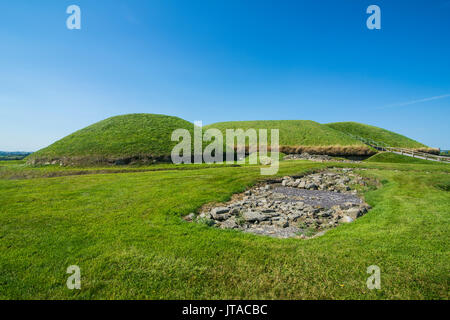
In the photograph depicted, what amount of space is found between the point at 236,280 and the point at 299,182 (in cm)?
1463

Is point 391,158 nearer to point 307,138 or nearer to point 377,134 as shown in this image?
point 307,138

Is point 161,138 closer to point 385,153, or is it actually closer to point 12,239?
point 12,239

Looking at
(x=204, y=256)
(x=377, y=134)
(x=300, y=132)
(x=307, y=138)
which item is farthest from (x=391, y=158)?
(x=204, y=256)

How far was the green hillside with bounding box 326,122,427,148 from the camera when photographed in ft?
205

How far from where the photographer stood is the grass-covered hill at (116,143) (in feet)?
118

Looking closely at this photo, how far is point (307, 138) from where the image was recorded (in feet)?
191

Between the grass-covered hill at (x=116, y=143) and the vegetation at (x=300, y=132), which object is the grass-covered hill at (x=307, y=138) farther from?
the grass-covered hill at (x=116, y=143)

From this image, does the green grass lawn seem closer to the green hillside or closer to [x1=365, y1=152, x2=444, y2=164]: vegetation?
[x1=365, y1=152, x2=444, y2=164]: vegetation

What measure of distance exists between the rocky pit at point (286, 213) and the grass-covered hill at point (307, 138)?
39.0 meters

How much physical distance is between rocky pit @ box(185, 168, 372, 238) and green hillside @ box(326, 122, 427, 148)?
66471 mm

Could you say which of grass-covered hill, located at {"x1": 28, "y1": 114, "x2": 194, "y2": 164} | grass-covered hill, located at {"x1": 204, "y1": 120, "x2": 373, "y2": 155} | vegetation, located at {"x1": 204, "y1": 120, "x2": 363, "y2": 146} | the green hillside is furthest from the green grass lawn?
the green hillside

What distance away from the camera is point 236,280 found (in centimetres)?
502

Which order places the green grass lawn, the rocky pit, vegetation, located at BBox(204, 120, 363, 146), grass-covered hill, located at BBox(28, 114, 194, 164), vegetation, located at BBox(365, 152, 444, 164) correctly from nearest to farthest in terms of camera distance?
the green grass lawn → the rocky pit → grass-covered hill, located at BBox(28, 114, 194, 164) → vegetation, located at BBox(365, 152, 444, 164) → vegetation, located at BBox(204, 120, 363, 146)
